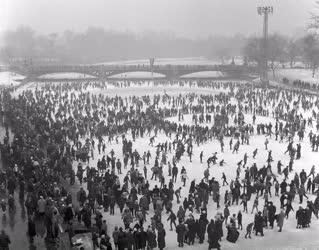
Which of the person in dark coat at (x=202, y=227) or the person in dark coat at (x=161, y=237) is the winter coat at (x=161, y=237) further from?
the person in dark coat at (x=202, y=227)

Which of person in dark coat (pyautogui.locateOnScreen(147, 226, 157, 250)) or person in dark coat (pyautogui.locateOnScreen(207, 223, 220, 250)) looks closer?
person in dark coat (pyautogui.locateOnScreen(147, 226, 157, 250))

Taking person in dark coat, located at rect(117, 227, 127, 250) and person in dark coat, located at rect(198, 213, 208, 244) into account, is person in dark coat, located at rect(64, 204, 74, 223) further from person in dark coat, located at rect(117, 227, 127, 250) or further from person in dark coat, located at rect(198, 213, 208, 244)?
person in dark coat, located at rect(198, 213, 208, 244)

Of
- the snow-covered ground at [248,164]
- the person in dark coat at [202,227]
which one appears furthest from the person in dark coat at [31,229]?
the person in dark coat at [202,227]

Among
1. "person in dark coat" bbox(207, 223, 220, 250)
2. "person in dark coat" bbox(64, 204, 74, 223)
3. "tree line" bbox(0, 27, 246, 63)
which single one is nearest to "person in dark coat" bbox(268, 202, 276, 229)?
"person in dark coat" bbox(207, 223, 220, 250)

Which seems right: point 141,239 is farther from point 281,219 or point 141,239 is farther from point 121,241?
point 281,219

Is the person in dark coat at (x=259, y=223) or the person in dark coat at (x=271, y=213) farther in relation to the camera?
the person in dark coat at (x=271, y=213)
